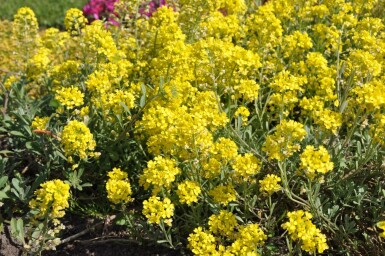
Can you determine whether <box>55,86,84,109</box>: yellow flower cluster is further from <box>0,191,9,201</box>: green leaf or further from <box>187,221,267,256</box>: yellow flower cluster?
<box>187,221,267,256</box>: yellow flower cluster

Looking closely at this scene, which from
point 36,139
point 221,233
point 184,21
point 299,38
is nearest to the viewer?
point 221,233

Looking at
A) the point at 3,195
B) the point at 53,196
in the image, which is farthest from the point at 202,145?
the point at 3,195

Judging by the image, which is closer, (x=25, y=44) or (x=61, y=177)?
(x=61, y=177)

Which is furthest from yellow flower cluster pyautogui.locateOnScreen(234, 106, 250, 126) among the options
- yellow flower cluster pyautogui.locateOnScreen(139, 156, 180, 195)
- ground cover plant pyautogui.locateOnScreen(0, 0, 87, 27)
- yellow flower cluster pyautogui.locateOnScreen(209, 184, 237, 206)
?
ground cover plant pyautogui.locateOnScreen(0, 0, 87, 27)

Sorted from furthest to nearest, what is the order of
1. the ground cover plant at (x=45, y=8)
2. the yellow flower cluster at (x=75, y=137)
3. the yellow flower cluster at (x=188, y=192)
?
the ground cover plant at (x=45, y=8) → the yellow flower cluster at (x=75, y=137) → the yellow flower cluster at (x=188, y=192)

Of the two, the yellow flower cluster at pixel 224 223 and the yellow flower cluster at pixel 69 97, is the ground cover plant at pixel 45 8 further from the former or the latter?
the yellow flower cluster at pixel 224 223

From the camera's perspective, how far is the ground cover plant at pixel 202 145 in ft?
8.80

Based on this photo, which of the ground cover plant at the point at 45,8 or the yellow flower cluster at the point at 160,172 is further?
the ground cover plant at the point at 45,8

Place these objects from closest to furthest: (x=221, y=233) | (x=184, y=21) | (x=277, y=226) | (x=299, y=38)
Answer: (x=221, y=233) → (x=277, y=226) → (x=299, y=38) → (x=184, y=21)

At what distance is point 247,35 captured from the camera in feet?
14.5

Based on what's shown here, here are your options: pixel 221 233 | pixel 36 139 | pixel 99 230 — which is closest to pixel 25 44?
pixel 36 139

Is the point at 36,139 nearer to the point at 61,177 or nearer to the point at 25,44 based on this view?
the point at 61,177

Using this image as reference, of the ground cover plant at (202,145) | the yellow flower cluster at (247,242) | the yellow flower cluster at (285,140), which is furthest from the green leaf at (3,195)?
the yellow flower cluster at (285,140)

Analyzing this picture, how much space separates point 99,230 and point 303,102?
1.42m
